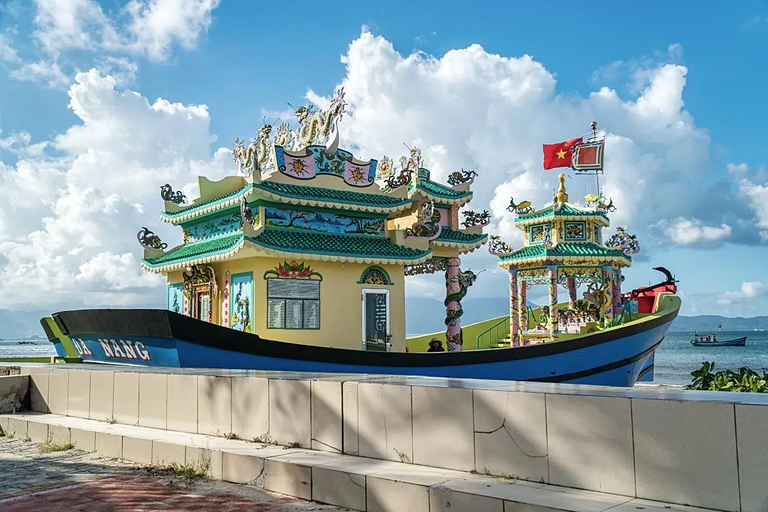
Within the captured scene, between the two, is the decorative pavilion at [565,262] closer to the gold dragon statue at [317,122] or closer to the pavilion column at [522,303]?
the pavilion column at [522,303]

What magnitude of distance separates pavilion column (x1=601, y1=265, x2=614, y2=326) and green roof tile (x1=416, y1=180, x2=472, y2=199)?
7.63 m

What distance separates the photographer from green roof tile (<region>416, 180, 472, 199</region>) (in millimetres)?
19673

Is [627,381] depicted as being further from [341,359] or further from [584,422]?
[584,422]

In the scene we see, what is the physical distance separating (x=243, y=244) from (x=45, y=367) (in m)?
4.11

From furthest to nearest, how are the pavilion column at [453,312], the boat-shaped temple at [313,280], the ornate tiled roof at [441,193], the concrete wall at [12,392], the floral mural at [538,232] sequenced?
the floral mural at [538,232] < the ornate tiled roof at [441,193] < the pavilion column at [453,312] < the boat-shaped temple at [313,280] < the concrete wall at [12,392]

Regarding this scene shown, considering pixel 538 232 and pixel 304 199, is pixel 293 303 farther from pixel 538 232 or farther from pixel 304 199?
pixel 538 232

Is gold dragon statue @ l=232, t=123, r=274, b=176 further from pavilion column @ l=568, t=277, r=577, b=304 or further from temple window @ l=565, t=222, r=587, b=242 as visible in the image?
pavilion column @ l=568, t=277, r=577, b=304

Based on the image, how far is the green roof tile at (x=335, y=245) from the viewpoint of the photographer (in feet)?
47.0

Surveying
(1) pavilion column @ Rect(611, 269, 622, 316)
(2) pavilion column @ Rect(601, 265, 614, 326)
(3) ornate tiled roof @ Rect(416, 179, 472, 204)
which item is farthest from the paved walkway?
→ (1) pavilion column @ Rect(611, 269, 622, 316)

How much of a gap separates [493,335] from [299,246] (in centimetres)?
1447

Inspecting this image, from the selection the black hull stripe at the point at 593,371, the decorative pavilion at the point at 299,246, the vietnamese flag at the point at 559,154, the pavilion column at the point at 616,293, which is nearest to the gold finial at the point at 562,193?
the vietnamese flag at the point at 559,154

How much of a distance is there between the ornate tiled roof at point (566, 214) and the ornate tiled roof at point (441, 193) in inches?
231

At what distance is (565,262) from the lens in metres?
24.8

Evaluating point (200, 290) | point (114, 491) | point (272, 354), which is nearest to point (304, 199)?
point (200, 290)
